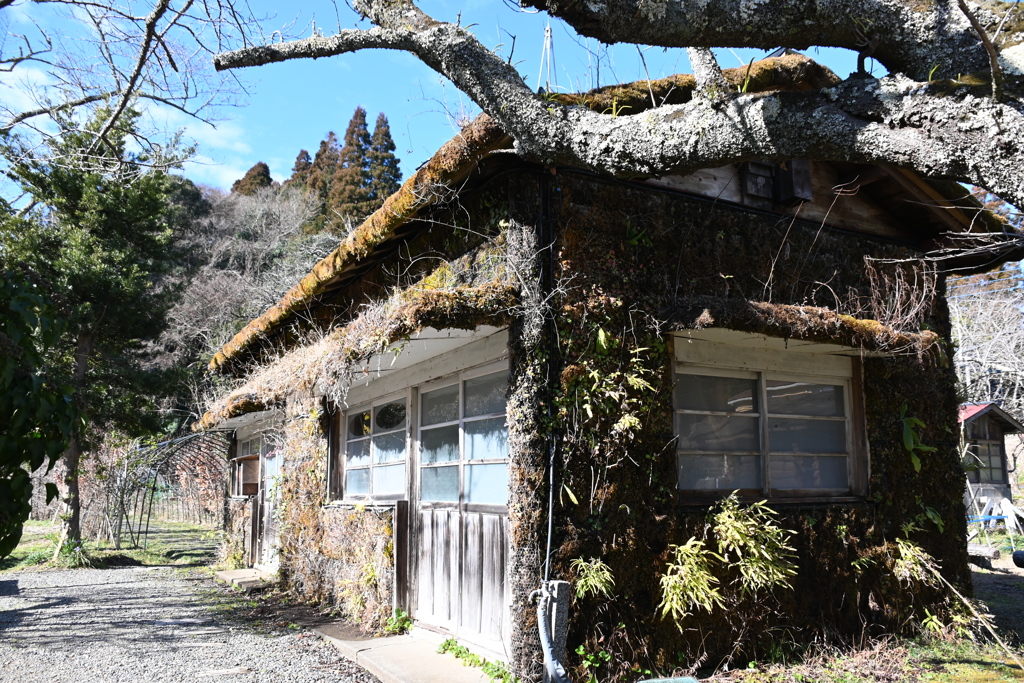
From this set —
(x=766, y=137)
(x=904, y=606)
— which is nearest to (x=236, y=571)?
(x=904, y=606)

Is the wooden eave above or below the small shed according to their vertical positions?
above

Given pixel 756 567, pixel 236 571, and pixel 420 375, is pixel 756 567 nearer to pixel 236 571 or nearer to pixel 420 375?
pixel 420 375

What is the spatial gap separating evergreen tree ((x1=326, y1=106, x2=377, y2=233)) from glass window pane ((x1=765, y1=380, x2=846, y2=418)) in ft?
59.9

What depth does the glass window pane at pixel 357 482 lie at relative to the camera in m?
8.41

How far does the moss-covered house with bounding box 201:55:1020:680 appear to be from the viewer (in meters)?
5.27

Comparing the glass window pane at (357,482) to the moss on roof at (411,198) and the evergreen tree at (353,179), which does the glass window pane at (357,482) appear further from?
the evergreen tree at (353,179)

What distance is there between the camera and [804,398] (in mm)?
6660

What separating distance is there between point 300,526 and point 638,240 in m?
5.77

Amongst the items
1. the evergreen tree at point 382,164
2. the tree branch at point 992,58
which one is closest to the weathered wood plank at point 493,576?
the tree branch at point 992,58

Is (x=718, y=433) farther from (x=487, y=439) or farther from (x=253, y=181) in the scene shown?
(x=253, y=181)

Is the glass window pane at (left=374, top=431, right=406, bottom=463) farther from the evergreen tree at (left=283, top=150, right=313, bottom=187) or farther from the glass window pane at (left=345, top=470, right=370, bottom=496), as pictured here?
the evergreen tree at (left=283, top=150, right=313, bottom=187)

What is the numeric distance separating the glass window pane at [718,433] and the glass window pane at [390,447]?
2962 millimetres

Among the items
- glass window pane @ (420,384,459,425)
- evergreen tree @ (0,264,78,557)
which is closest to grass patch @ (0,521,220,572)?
glass window pane @ (420,384,459,425)

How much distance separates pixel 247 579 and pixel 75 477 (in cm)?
590
